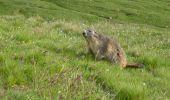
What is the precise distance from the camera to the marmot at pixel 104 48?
10.8 meters

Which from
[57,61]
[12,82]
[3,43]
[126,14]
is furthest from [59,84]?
[126,14]

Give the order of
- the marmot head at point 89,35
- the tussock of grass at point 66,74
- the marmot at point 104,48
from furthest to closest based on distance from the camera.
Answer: the marmot head at point 89,35
the marmot at point 104,48
the tussock of grass at point 66,74

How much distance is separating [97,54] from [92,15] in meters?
63.0

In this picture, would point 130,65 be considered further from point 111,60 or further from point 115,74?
point 115,74

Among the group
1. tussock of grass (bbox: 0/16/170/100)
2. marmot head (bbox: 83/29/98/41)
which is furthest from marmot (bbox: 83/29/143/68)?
tussock of grass (bbox: 0/16/170/100)

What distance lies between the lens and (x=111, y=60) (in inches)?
429

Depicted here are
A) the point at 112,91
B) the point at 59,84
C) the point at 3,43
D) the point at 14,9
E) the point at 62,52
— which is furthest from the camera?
the point at 14,9

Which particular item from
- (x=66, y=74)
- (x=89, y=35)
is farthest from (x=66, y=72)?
(x=89, y=35)

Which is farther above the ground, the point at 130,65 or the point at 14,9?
the point at 130,65

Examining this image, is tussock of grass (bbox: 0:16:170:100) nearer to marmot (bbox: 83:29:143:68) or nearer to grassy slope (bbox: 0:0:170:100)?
grassy slope (bbox: 0:0:170:100)

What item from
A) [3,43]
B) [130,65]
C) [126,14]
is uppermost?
[3,43]

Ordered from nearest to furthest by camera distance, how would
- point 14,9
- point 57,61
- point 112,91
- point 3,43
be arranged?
point 112,91 < point 57,61 < point 3,43 < point 14,9

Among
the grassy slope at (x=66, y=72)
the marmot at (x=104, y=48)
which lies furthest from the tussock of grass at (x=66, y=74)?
the marmot at (x=104, y=48)

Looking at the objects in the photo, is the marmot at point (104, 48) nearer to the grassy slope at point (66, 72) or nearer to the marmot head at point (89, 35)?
the marmot head at point (89, 35)
